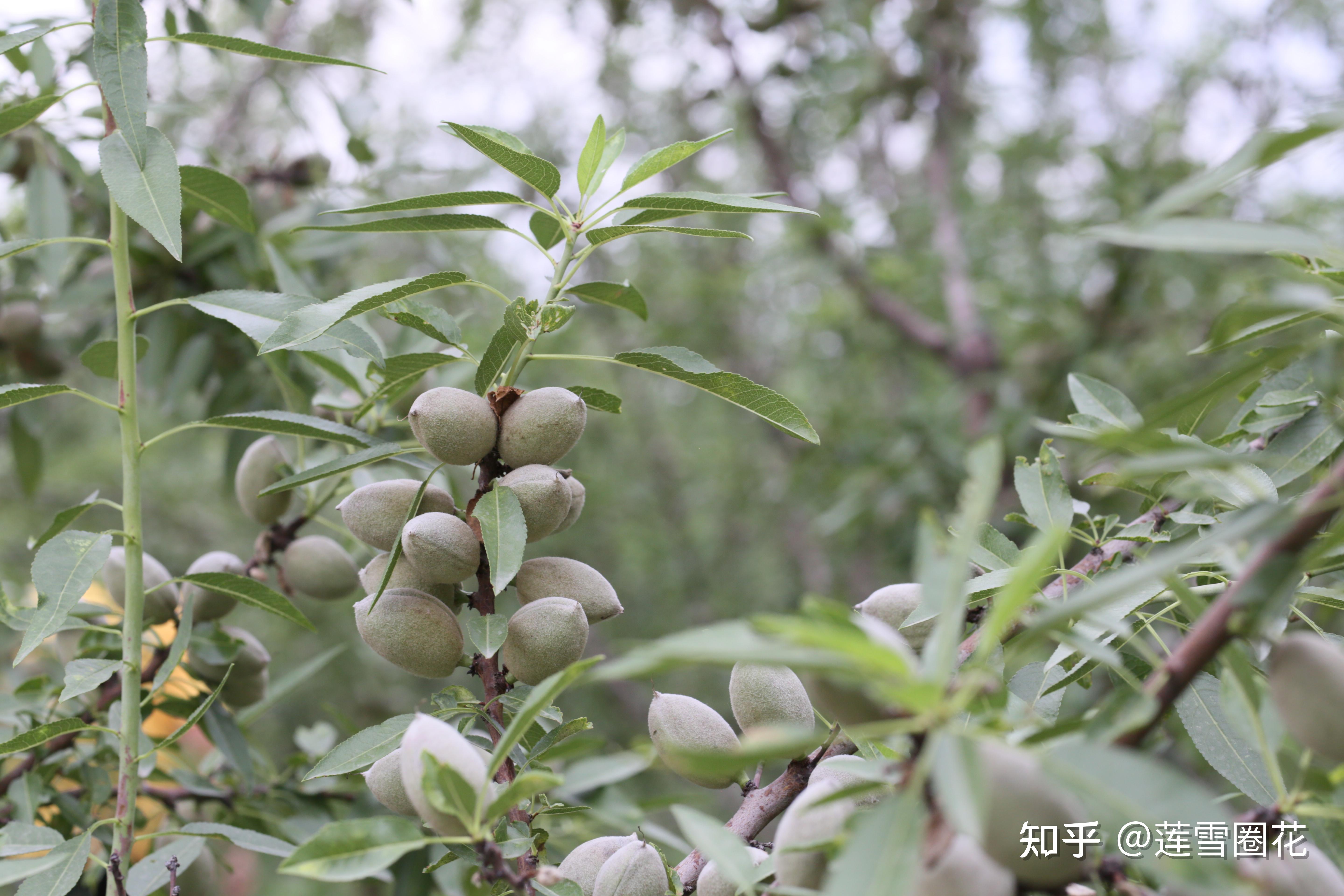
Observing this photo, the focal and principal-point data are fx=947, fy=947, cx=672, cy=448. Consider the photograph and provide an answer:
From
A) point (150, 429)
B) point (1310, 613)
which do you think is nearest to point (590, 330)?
point (150, 429)

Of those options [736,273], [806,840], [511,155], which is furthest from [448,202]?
[736,273]

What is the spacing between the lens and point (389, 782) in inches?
23.5

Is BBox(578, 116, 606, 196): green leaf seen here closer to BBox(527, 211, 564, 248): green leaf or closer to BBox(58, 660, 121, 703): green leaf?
BBox(527, 211, 564, 248): green leaf

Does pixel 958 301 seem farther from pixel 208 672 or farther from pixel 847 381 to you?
pixel 208 672

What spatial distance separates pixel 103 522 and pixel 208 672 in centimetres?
279

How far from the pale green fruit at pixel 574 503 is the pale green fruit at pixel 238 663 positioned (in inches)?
15.3

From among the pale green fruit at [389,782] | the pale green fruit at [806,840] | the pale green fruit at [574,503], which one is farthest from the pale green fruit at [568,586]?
the pale green fruit at [806,840]

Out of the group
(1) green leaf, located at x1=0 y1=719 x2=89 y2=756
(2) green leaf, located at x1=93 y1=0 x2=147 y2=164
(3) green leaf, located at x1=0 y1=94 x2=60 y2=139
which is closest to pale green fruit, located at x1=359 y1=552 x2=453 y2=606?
(1) green leaf, located at x1=0 y1=719 x2=89 y2=756

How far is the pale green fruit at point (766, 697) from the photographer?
616 millimetres

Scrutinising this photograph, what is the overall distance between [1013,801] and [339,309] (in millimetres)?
476

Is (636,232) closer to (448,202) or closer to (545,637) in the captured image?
(448,202)

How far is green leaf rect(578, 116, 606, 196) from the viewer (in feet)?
2.35

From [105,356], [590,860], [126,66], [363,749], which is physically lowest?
[590,860]

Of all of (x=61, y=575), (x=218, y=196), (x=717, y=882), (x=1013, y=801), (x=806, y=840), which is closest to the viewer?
(x=1013, y=801)
